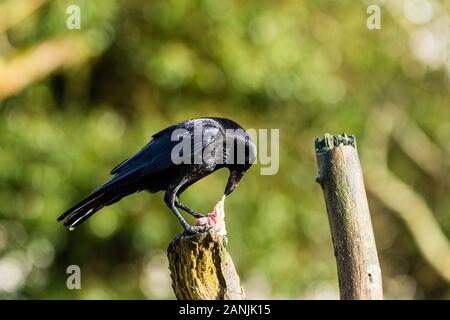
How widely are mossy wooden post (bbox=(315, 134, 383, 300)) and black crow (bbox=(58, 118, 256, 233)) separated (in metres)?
1.07

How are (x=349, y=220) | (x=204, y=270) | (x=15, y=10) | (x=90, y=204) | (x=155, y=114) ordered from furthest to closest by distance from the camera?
(x=155, y=114) < (x=15, y=10) < (x=90, y=204) < (x=204, y=270) < (x=349, y=220)

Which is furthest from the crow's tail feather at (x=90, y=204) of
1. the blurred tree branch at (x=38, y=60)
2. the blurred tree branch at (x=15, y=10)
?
the blurred tree branch at (x=15, y=10)

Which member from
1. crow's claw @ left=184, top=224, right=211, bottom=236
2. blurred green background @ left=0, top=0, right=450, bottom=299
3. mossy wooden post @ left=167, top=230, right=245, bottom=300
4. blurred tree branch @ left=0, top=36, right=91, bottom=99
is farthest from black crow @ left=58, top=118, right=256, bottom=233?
blurred tree branch @ left=0, top=36, right=91, bottom=99

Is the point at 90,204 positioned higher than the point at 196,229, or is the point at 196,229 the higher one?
the point at 90,204

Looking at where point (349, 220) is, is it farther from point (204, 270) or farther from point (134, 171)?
point (134, 171)

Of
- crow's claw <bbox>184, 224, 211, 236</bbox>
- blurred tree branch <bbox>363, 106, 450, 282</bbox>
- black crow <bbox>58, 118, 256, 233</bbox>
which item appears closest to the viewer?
crow's claw <bbox>184, 224, 211, 236</bbox>

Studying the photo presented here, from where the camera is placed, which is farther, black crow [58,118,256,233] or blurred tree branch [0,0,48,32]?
blurred tree branch [0,0,48,32]

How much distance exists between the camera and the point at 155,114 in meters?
10.8

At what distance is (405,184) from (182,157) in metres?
9.49

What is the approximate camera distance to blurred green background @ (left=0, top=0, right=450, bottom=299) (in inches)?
397

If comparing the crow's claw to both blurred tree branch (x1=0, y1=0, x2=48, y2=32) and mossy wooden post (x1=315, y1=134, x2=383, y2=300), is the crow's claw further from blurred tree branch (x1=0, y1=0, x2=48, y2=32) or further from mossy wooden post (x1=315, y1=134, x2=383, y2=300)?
blurred tree branch (x1=0, y1=0, x2=48, y2=32)

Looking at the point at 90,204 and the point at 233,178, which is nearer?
the point at 90,204

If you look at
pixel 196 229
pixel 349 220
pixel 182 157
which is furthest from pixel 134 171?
pixel 349 220

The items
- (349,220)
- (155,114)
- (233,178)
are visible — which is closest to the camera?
(349,220)
